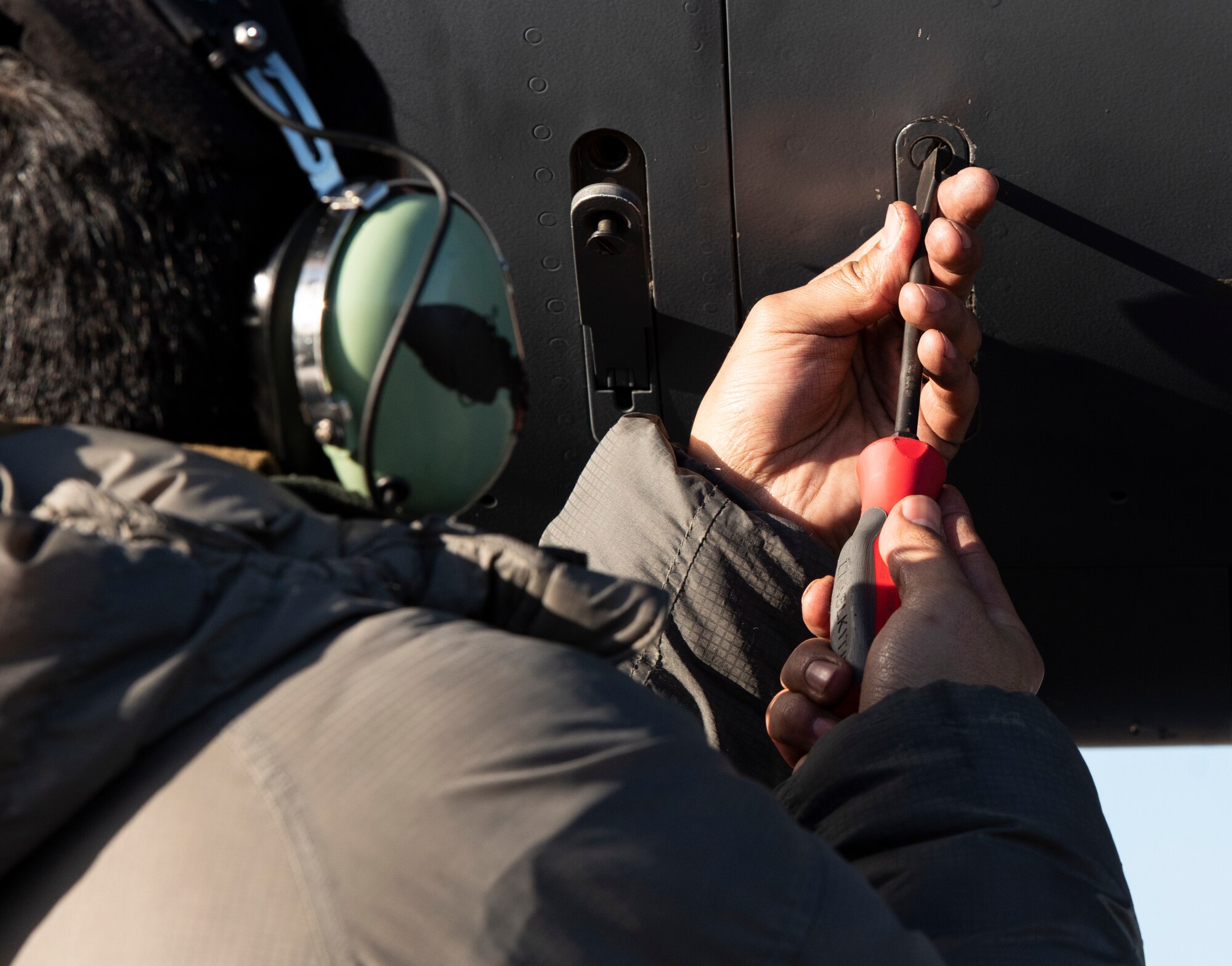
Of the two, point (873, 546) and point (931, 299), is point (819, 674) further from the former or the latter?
point (931, 299)

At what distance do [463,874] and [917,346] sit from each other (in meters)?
0.89

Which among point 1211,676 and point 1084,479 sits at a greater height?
point 1084,479

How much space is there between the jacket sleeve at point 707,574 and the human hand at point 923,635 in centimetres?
8

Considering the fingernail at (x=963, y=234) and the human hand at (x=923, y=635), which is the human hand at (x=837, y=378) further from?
the human hand at (x=923, y=635)

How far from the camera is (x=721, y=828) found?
0.53m

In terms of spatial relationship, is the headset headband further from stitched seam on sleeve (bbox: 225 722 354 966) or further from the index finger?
the index finger

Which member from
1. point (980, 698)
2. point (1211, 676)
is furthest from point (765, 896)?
point (1211, 676)

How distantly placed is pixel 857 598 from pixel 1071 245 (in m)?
0.55

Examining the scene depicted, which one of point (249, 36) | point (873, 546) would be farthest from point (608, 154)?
point (249, 36)

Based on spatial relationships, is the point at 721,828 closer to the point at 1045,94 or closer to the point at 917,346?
the point at 917,346

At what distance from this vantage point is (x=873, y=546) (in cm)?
107

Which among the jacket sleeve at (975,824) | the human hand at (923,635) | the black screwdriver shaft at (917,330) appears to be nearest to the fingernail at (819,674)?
the human hand at (923,635)

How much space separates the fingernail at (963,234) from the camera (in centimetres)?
113

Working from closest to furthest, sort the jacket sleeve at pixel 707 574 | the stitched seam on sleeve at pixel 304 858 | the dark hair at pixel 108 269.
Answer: the stitched seam on sleeve at pixel 304 858 → the dark hair at pixel 108 269 → the jacket sleeve at pixel 707 574
